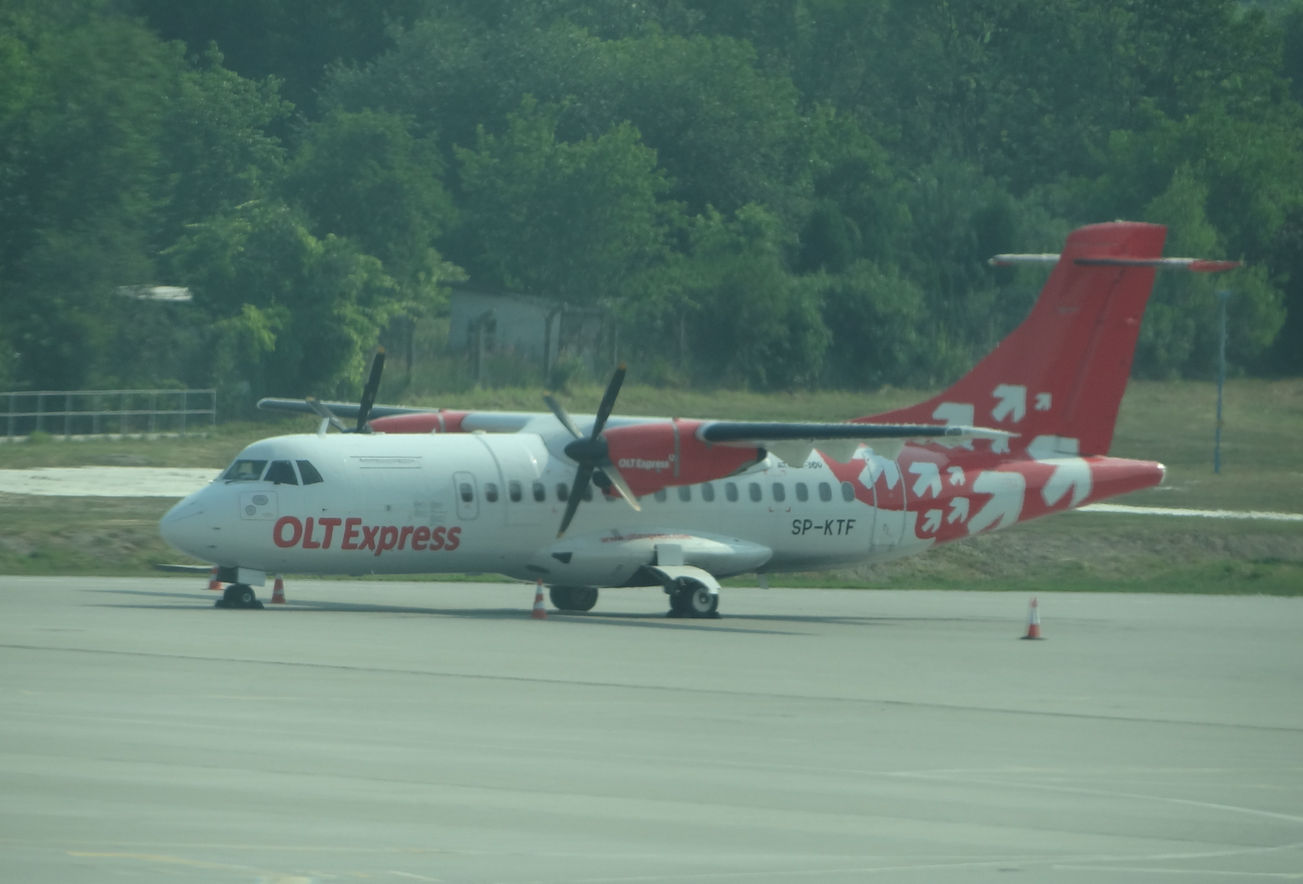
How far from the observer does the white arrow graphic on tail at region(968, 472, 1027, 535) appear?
29531 millimetres

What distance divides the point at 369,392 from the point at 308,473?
428 centimetres

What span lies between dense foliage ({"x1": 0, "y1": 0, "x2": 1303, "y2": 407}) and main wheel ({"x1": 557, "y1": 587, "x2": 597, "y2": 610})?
2716cm

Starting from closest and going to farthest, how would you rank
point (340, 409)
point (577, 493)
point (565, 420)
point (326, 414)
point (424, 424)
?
1. point (577, 493)
2. point (565, 420)
3. point (326, 414)
4. point (424, 424)
5. point (340, 409)

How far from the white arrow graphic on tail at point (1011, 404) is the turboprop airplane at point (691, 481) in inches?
1.0

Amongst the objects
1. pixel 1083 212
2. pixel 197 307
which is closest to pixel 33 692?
pixel 197 307

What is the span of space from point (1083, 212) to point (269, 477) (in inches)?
2345

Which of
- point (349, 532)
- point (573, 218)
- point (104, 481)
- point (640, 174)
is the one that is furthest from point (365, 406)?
point (640, 174)

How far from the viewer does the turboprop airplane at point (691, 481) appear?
25.4 m

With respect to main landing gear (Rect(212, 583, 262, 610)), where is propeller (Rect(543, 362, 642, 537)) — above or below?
above

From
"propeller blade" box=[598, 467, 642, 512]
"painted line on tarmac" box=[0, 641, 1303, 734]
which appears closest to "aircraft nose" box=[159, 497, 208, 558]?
"painted line on tarmac" box=[0, 641, 1303, 734]

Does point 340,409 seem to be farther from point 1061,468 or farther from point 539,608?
point 1061,468

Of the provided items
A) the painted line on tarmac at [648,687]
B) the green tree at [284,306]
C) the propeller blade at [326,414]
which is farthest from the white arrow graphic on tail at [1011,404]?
the green tree at [284,306]

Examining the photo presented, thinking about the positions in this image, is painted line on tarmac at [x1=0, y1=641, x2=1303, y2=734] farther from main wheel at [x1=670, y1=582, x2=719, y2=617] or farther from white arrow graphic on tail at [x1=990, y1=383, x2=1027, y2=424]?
white arrow graphic on tail at [x1=990, y1=383, x2=1027, y2=424]

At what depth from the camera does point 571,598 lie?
2833 cm
